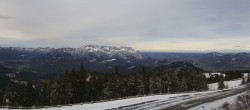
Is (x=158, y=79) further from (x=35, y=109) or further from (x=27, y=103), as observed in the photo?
(x=35, y=109)

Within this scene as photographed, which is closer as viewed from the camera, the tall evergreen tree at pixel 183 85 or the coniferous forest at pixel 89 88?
the coniferous forest at pixel 89 88

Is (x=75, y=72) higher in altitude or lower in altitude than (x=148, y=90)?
higher

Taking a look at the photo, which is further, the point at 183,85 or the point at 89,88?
the point at 183,85

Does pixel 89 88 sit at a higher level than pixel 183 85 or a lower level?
higher

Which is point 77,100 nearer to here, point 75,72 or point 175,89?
point 75,72

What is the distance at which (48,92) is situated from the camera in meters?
104

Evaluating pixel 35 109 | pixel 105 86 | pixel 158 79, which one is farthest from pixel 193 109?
pixel 158 79

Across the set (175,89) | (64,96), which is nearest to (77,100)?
(64,96)

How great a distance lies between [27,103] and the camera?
9625 cm

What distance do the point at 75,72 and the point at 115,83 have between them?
13642 mm

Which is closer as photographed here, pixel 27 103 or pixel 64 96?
pixel 64 96

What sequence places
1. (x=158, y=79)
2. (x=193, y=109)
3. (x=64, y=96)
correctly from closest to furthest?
(x=193, y=109) → (x=64, y=96) → (x=158, y=79)

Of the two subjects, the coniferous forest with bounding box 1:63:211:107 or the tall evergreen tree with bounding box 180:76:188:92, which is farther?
the tall evergreen tree with bounding box 180:76:188:92

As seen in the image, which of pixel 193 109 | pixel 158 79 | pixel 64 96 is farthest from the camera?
pixel 158 79
